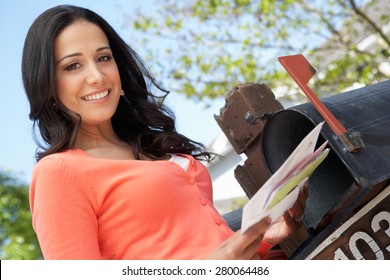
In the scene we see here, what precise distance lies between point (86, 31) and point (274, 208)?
90 cm

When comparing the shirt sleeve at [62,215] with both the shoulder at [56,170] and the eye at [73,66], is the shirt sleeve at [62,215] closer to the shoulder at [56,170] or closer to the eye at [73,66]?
the shoulder at [56,170]

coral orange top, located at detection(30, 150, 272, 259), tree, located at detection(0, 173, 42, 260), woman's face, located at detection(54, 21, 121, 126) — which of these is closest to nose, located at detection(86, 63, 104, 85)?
woman's face, located at detection(54, 21, 121, 126)

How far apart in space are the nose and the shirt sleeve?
1.01 ft

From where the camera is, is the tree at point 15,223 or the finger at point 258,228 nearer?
the finger at point 258,228

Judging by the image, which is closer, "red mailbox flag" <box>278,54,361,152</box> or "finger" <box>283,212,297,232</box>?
"red mailbox flag" <box>278,54,361,152</box>

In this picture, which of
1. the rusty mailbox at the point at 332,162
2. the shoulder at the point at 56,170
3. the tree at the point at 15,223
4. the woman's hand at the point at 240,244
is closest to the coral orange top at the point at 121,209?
the shoulder at the point at 56,170

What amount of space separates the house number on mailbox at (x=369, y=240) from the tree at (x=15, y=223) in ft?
42.1

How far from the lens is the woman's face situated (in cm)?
204

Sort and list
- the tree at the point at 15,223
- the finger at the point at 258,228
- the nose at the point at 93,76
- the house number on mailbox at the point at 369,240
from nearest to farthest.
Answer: the finger at the point at 258,228
the house number on mailbox at the point at 369,240
the nose at the point at 93,76
the tree at the point at 15,223

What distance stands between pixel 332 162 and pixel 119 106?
0.78 metres

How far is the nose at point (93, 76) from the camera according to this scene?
6.69 ft

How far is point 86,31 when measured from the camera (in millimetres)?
2115

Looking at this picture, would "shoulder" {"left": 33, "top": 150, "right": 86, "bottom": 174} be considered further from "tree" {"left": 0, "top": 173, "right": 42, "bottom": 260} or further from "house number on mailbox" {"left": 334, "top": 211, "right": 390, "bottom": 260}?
"tree" {"left": 0, "top": 173, "right": 42, "bottom": 260}
